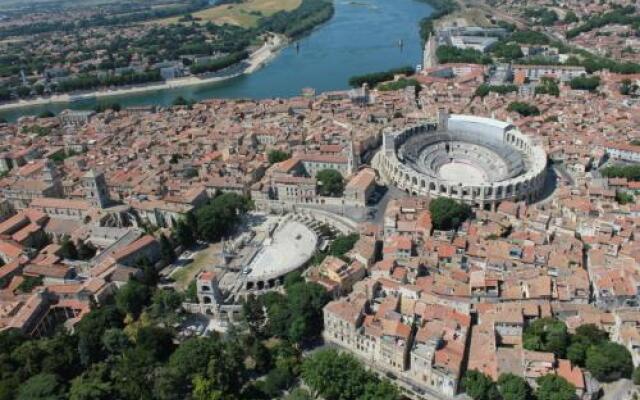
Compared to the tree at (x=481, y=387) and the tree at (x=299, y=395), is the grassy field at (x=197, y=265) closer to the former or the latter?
the tree at (x=299, y=395)

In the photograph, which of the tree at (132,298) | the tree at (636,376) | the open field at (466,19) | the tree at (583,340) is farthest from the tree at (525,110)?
the open field at (466,19)

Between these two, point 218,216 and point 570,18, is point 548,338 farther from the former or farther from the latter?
point 570,18

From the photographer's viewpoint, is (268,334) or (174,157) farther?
(174,157)

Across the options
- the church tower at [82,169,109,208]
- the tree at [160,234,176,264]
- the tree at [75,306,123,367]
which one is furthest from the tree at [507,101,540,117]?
the tree at [75,306,123,367]

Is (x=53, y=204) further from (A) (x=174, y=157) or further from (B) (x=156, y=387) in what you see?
(B) (x=156, y=387)

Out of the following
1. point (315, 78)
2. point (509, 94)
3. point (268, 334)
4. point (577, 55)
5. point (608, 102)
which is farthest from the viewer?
point (315, 78)

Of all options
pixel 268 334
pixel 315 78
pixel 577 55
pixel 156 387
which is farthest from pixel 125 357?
pixel 577 55

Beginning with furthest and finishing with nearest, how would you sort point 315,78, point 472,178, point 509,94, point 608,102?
point 315,78 → point 509,94 → point 608,102 → point 472,178

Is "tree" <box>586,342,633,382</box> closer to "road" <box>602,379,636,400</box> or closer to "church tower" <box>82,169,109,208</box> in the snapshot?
"road" <box>602,379,636,400</box>
